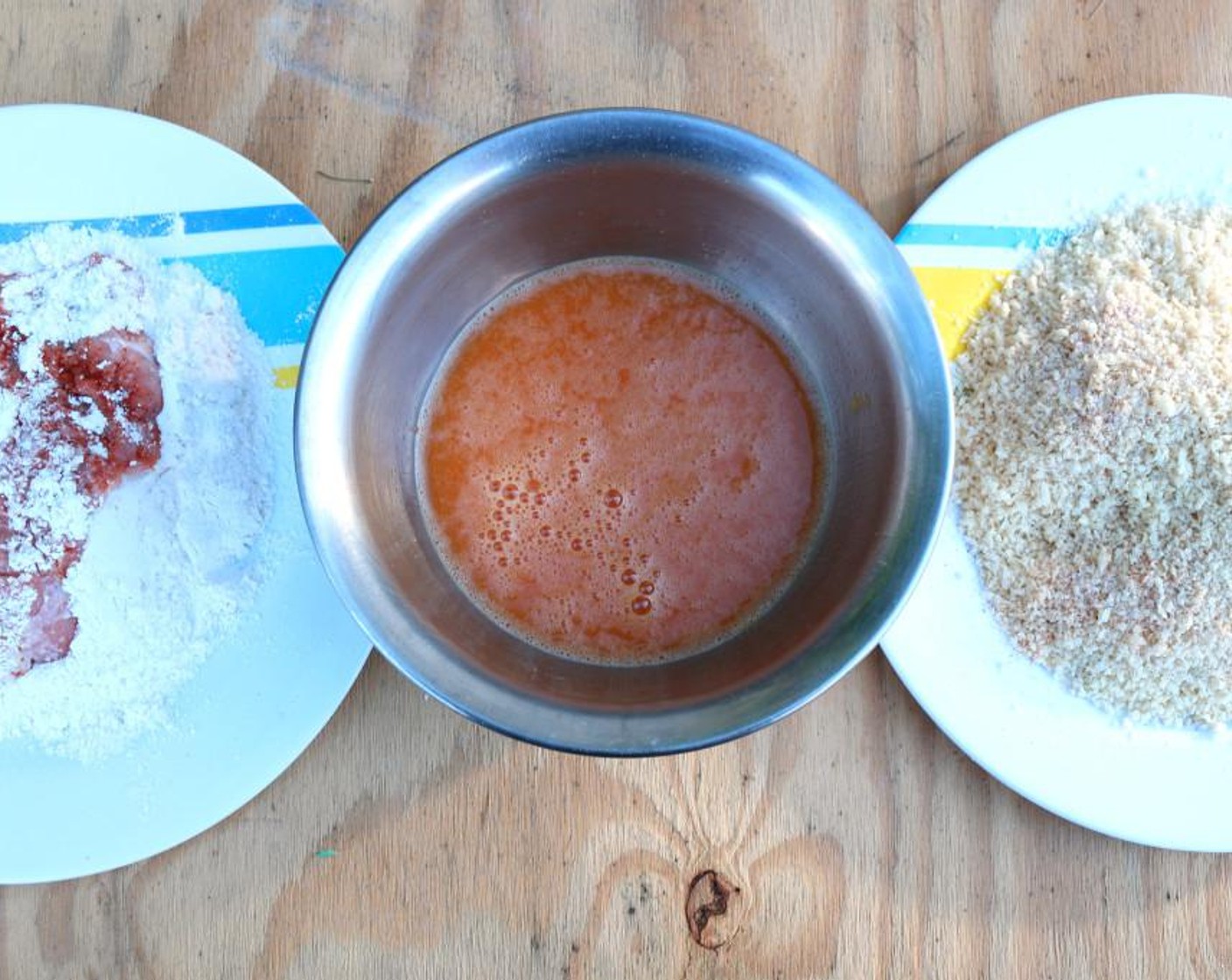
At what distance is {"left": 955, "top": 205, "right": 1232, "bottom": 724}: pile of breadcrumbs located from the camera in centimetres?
129

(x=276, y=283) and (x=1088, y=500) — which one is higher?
(x=276, y=283)

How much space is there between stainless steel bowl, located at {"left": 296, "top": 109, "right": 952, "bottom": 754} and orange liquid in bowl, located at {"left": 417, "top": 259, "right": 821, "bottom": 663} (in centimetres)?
4

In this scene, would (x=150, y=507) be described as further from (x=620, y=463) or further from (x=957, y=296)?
(x=957, y=296)

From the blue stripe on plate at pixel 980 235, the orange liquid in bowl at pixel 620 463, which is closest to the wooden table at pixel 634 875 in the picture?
the orange liquid in bowl at pixel 620 463

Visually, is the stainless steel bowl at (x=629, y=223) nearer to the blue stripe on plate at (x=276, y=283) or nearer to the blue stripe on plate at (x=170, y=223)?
the blue stripe on plate at (x=276, y=283)

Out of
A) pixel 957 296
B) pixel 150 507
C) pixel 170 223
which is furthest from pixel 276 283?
pixel 957 296

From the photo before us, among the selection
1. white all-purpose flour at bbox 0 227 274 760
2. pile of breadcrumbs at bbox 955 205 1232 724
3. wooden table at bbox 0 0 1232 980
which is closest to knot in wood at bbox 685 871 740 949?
wooden table at bbox 0 0 1232 980

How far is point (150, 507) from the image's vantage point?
1.35 metres

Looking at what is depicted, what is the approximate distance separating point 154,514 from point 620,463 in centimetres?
59

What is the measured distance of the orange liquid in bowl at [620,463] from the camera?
1.29 meters

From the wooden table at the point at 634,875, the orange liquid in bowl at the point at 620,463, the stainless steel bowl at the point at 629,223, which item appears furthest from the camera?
the wooden table at the point at 634,875

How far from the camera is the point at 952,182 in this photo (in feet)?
4.50

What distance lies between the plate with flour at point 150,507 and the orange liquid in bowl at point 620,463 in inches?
8.5

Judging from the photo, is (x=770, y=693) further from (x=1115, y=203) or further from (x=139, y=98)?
(x=139, y=98)
